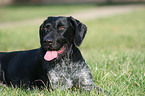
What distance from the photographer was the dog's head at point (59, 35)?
3902 mm

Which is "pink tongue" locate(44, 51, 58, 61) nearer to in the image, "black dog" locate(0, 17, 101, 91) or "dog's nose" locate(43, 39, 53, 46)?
"black dog" locate(0, 17, 101, 91)

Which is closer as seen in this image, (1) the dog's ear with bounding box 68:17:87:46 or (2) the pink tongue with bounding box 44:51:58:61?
(2) the pink tongue with bounding box 44:51:58:61

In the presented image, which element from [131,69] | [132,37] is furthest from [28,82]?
[132,37]

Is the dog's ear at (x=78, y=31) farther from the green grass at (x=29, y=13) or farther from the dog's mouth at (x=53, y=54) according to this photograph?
the green grass at (x=29, y=13)

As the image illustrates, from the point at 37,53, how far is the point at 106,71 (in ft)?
5.29

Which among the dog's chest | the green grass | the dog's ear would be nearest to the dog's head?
the dog's ear

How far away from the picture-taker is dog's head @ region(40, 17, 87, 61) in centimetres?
390

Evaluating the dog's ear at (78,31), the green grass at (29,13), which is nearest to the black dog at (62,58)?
the dog's ear at (78,31)

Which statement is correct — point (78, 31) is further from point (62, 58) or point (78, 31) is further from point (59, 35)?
point (62, 58)

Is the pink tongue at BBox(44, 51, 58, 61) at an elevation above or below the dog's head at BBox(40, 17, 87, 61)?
below

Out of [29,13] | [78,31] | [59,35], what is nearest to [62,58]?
[59,35]

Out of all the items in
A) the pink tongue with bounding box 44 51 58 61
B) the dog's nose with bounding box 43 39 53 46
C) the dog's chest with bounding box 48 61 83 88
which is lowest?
the dog's chest with bounding box 48 61 83 88

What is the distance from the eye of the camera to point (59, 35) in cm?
399

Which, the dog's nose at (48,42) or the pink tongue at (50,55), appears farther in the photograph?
the pink tongue at (50,55)
